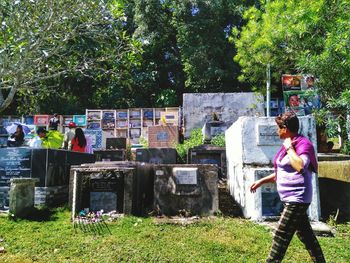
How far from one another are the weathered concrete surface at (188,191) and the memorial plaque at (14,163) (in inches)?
93.4

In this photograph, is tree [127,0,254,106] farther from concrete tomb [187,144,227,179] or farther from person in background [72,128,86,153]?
person in background [72,128,86,153]

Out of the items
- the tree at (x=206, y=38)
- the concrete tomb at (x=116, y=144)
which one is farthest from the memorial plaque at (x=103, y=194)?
the tree at (x=206, y=38)

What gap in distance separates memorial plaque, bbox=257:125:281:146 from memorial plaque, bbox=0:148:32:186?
396cm

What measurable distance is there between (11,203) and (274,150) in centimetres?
418

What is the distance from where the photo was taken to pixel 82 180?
5715mm

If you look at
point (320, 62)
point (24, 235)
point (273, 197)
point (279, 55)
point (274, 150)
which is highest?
point (279, 55)

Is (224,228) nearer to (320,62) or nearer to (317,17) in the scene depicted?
(320,62)

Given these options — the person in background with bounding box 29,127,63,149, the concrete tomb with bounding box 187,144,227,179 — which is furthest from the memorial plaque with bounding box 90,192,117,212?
the concrete tomb with bounding box 187,144,227,179

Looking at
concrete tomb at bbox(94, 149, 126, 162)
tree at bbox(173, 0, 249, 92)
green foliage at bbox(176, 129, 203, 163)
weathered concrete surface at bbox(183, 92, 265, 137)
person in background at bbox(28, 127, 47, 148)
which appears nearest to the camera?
person in background at bbox(28, 127, 47, 148)

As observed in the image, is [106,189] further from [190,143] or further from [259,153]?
[190,143]

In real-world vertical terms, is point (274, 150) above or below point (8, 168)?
Answer: above

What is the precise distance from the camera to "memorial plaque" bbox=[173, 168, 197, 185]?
5723 millimetres

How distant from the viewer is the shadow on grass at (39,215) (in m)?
5.50

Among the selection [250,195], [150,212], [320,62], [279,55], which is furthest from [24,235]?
[279,55]
